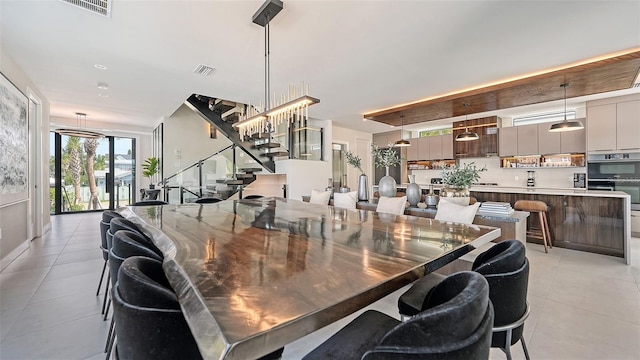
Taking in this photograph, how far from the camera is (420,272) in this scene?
3.38 feet

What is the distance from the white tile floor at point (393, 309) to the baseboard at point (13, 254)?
7 cm

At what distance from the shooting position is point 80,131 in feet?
19.2

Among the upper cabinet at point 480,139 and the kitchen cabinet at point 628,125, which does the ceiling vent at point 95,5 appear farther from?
the kitchen cabinet at point 628,125

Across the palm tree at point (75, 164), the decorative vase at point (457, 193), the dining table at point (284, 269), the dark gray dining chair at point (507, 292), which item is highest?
the palm tree at point (75, 164)

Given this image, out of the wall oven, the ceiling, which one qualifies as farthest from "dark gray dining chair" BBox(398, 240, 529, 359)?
the wall oven

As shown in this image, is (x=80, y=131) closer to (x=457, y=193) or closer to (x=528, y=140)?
(x=457, y=193)

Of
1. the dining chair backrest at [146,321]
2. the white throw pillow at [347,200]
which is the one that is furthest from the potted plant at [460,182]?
the dining chair backrest at [146,321]

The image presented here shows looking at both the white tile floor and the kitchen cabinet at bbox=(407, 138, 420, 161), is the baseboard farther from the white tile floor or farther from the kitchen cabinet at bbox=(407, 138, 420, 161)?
the kitchen cabinet at bbox=(407, 138, 420, 161)

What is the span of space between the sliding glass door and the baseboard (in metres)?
4.42

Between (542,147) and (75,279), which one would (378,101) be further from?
(75,279)

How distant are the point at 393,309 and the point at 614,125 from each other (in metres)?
6.09

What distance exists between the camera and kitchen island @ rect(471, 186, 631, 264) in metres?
3.70

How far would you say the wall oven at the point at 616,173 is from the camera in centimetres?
475

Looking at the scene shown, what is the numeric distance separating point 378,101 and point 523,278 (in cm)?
467
